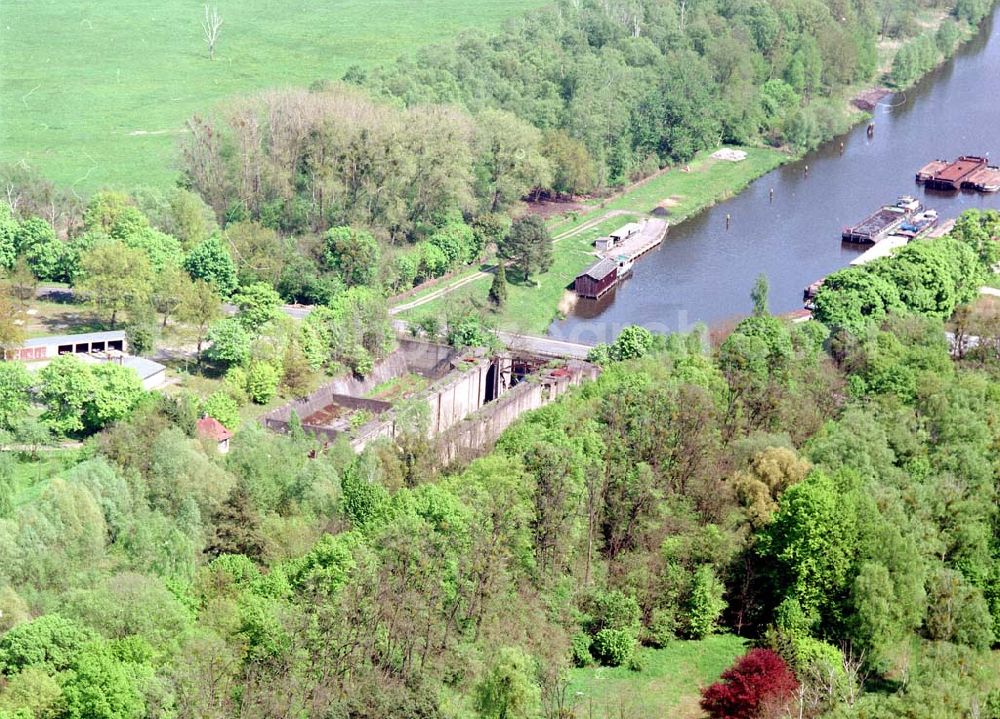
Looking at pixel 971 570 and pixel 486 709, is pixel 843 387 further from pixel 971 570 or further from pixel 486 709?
pixel 486 709

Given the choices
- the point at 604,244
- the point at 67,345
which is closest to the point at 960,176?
the point at 604,244

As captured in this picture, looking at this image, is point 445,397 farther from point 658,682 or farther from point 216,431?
point 658,682

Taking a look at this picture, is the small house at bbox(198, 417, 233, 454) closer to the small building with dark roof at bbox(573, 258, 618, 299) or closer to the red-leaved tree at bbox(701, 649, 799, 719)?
the red-leaved tree at bbox(701, 649, 799, 719)

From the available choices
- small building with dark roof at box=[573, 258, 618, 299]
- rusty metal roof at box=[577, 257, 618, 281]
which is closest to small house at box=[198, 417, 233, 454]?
small building with dark roof at box=[573, 258, 618, 299]

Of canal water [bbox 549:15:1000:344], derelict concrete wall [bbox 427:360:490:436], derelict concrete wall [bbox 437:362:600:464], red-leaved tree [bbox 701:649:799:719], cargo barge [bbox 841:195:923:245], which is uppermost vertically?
red-leaved tree [bbox 701:649:799:719]

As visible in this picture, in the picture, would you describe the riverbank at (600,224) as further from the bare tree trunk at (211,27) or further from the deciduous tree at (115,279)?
the bare tree trunk at (211,27)

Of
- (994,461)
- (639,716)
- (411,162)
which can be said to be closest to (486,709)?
(639,716)
